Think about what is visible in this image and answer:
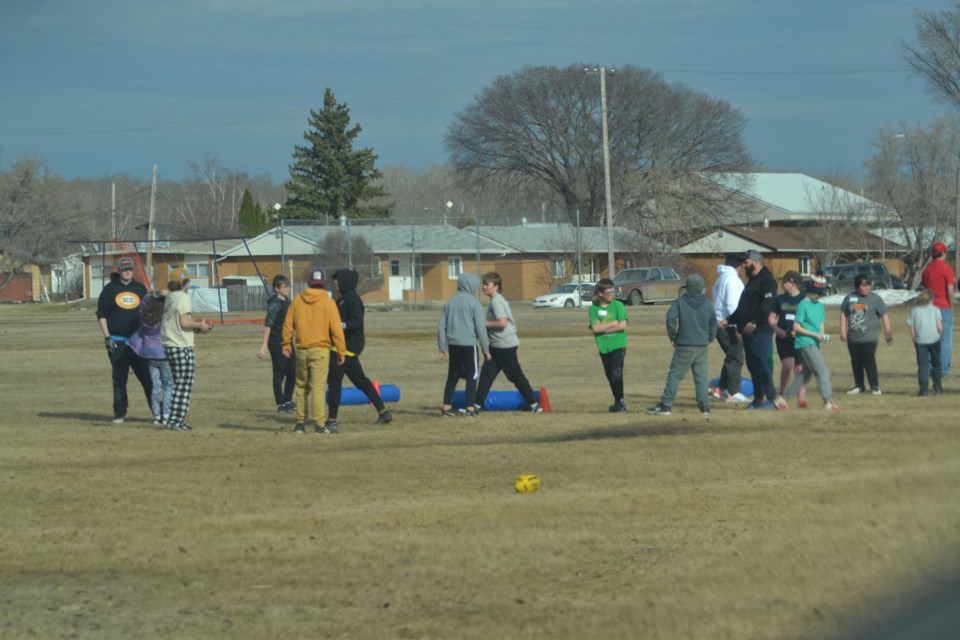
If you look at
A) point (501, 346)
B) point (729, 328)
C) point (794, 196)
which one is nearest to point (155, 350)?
point (501, 346)

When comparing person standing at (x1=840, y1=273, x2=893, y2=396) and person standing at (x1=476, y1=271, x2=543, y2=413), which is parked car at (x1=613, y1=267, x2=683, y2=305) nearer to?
person standing at (x1=840, y1=273, x2=893, y2=396)

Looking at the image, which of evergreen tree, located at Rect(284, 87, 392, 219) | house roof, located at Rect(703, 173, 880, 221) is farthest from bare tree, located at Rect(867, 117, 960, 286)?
evergreen tree, located at Rect(284, 87, 392, 219)

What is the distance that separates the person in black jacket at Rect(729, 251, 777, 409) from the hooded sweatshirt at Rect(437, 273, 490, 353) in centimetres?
312

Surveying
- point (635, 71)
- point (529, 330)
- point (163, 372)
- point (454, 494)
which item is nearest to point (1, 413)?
point (163, 372)

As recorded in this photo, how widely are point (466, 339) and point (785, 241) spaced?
67.5 m

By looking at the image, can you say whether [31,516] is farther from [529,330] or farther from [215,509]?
[529,330]

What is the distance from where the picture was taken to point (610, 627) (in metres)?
5.94

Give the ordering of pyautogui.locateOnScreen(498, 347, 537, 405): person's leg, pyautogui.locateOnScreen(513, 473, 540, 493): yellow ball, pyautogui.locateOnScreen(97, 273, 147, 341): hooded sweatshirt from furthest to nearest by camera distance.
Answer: pyautogui.locateOnScreen(498, 347, 537, 405): person's leg
pyautogui.locateOnScreen(97, 273, 147, 341): hooded sweatshirt
pyautogui.locateOnScreen(513, 473, 540, 493): yellow ball

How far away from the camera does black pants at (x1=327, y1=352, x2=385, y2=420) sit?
13.6 m

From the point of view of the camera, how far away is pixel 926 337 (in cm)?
1644

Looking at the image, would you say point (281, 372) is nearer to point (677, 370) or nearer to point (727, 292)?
point (677, 370)

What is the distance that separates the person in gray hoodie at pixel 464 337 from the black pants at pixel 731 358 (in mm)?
3128

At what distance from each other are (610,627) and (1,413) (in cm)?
1226

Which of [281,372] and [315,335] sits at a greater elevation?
[315,335]
